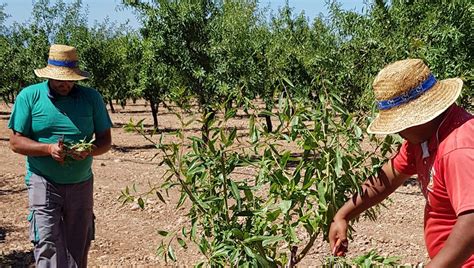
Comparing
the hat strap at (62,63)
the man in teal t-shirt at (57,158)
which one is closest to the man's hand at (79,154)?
the man in teal t-shirt at (57,158)

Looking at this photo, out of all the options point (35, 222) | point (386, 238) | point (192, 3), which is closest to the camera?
point (35, 222)

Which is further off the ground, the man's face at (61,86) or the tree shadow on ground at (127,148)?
the man's face at (61,86)

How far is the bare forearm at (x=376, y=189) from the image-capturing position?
2305 mm

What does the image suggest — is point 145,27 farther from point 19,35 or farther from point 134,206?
point 19,35

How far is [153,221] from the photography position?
7066 millimetres

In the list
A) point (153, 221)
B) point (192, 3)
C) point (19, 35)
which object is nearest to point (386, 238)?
point (153, 221)

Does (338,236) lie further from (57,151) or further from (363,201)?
(57,151)

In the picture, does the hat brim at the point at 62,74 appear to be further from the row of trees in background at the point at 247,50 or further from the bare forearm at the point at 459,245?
the bare forearm at the point at 459,245

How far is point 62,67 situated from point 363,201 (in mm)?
2492

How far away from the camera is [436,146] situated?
1.98 m

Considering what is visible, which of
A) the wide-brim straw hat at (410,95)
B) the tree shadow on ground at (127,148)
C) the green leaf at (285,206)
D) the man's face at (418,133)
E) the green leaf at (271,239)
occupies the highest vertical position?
the wide-brim straw hat at (410,95)

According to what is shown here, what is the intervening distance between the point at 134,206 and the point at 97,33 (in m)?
17.1

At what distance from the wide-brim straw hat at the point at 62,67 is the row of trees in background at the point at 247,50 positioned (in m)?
0.64

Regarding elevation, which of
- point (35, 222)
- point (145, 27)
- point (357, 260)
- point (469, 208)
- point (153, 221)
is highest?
point (145, 27)
